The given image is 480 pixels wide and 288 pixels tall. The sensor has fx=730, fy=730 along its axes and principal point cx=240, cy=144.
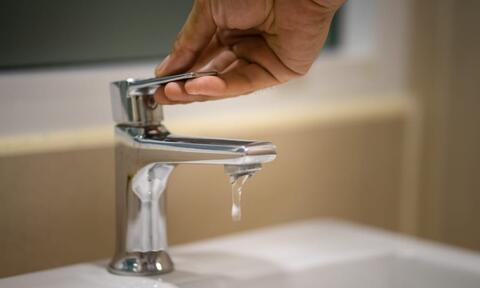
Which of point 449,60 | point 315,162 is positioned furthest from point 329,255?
point 449,60

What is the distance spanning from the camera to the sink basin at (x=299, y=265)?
2.13 ft

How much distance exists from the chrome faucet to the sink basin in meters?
0.02

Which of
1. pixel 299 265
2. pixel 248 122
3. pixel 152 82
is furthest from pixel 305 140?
pixel 152 82

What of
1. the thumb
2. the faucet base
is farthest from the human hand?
the faucet base

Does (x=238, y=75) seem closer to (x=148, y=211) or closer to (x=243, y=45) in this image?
(x=243, y=45)

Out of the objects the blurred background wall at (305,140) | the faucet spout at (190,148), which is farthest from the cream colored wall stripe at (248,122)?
the faucet spout at (190,148)

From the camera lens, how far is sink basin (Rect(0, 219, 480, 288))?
2.13 feet

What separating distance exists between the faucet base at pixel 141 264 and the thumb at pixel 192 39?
161mm

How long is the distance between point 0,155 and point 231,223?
0.95 feet

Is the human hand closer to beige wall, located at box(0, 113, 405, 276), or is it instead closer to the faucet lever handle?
the faucet lever handle

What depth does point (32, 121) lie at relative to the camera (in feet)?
2.35

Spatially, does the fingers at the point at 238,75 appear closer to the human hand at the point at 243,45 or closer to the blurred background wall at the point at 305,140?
the human hand at the point at 243,45

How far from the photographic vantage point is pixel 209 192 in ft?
2.74

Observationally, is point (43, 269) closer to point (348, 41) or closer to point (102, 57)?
point (102, 57)
